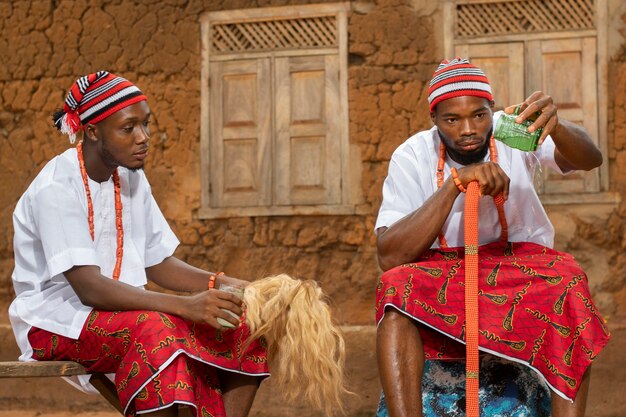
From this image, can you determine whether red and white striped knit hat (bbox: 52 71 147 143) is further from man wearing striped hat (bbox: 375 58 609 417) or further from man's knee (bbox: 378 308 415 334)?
man's knee (bbox: 378 308 415 334)

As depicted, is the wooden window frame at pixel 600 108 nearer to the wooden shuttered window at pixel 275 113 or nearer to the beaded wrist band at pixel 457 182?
the wooden shuttered window at pixel 275 113

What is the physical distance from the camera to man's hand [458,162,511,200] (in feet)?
14.4

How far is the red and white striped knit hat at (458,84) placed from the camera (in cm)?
471

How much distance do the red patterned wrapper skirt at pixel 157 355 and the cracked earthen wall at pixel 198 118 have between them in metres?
3.98

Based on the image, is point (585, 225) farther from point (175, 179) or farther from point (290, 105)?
point (175, 179)

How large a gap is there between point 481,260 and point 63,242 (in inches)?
67.6

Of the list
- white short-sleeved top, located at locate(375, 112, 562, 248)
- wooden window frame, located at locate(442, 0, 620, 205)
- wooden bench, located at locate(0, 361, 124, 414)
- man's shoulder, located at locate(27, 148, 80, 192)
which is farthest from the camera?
wooden window frame, located at locate(442, 0, 620, 205)

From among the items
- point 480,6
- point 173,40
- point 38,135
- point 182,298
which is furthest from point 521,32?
point 182,298

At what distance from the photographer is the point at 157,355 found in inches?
162

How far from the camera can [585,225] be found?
315 inches

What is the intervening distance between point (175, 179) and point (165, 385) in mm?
4809

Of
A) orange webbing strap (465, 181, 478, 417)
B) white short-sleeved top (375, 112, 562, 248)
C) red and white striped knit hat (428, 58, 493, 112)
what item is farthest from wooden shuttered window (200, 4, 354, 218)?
orange webbing strap (465, 181, 478, 417)

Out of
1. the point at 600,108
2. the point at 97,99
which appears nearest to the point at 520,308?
the point at 97,99

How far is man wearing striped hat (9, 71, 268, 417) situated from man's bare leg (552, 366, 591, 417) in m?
1.18
